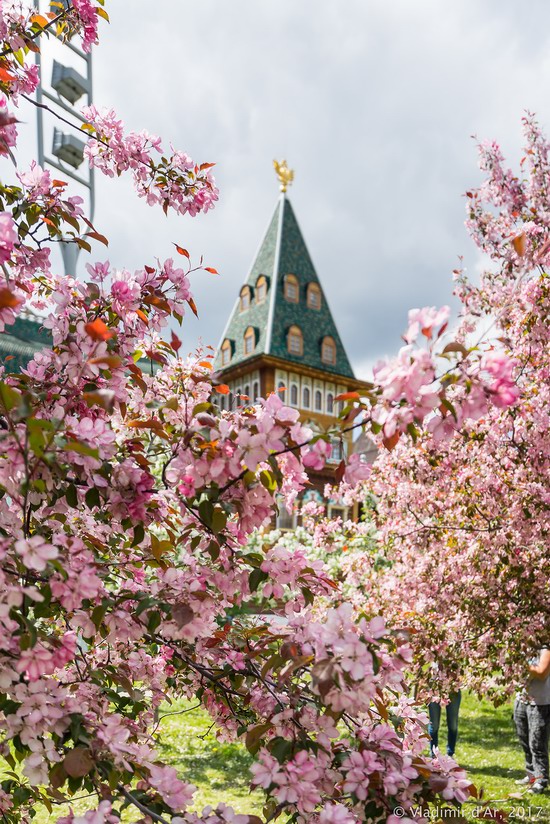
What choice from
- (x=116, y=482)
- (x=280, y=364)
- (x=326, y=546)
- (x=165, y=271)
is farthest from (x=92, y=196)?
(x=280, y=364)

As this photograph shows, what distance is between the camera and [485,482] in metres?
4.97

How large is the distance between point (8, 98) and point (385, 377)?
2.36 m

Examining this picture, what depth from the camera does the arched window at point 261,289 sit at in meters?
30.1

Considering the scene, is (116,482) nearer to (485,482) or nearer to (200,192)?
(200,192)

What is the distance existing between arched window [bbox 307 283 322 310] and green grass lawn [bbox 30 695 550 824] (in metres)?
23.7

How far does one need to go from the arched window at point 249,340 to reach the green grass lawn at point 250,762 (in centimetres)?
2090

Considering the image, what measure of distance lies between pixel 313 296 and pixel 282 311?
2.56 metres

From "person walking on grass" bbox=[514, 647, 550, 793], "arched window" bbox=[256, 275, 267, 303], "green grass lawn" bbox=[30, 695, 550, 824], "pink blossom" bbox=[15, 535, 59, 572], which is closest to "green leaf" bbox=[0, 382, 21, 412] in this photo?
"pink blossom" bbox=[15, 535, 59, 572]

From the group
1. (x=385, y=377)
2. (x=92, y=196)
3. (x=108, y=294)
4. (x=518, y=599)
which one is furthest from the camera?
(x=92, y=196)

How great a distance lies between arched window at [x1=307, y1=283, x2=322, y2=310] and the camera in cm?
3106

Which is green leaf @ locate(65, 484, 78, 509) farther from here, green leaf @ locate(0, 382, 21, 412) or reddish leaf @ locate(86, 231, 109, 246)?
reddish leaf @ locate(86, 231, 109, 246)

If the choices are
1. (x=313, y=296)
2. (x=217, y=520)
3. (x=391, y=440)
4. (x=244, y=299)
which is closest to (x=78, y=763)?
(x=217, y=520)

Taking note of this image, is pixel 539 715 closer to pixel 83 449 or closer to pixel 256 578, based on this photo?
pixel 256 578

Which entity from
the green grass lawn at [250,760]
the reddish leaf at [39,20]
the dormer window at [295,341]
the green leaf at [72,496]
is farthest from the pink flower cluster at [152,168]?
the dormer window at [295,341]
